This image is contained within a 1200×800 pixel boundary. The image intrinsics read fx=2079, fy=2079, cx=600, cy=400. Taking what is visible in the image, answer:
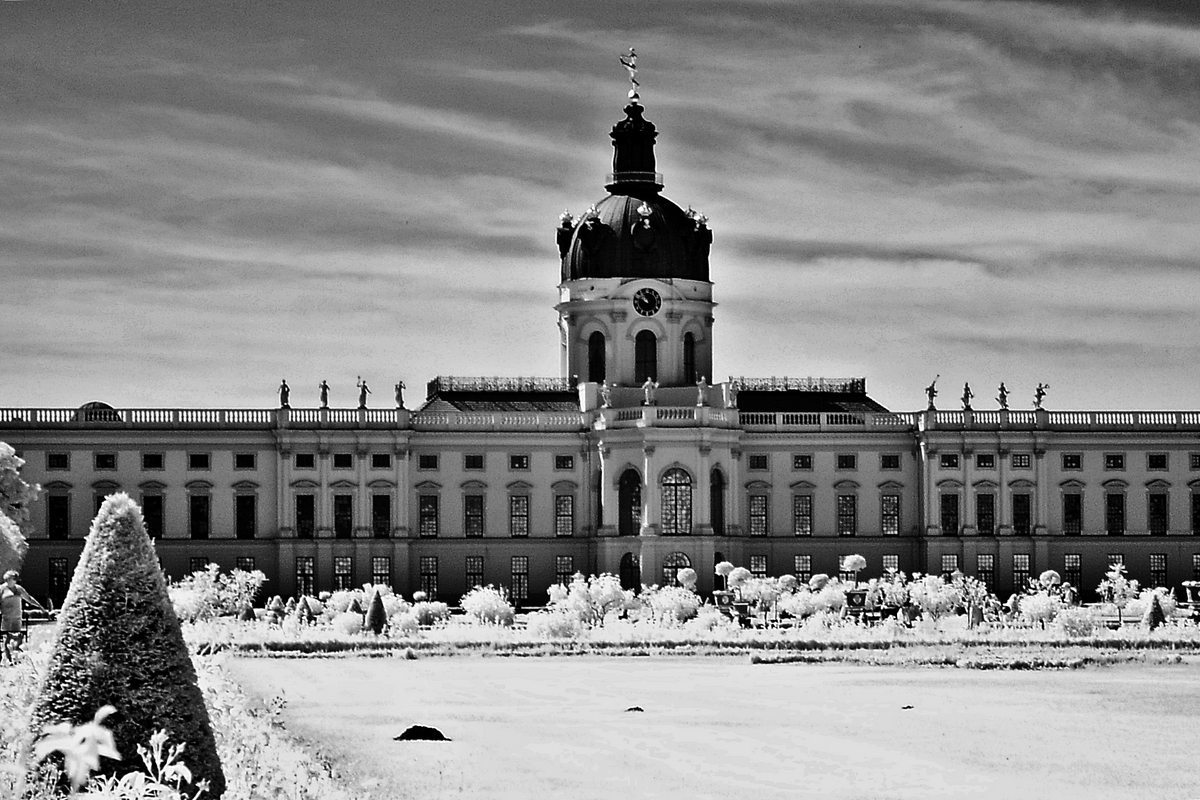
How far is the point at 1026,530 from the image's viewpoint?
96500mm

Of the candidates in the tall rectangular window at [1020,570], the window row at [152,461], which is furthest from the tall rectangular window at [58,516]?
the tall rectangular window at [1020,570]

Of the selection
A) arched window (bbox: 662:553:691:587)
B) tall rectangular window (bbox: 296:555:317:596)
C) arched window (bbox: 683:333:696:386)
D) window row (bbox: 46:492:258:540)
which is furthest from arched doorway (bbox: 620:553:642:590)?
window row (bbox: 46:492:258:540)

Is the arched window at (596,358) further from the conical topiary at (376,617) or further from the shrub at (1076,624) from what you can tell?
the shrub at (1076,624)

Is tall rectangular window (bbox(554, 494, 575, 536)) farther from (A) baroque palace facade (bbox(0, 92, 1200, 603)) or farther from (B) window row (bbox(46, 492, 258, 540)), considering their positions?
(B) window row (bbox(46, 492, 258, 540))

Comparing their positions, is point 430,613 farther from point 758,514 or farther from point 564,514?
point 758,514

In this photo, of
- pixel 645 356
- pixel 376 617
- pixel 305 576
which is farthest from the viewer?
pixel 645 356

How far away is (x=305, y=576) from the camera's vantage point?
305 ft

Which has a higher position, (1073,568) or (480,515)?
(480,515)

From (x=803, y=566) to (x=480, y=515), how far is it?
1498cm

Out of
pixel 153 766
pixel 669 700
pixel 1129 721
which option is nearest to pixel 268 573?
pixel 669 700

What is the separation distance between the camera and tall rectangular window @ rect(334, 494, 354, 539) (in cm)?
9444

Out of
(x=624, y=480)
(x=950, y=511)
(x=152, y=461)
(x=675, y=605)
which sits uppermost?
(x=152, y=461)

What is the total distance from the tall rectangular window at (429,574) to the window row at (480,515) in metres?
1.17

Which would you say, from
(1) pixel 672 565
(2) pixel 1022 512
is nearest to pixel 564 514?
(1) pixel 672 565
